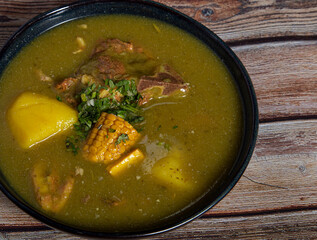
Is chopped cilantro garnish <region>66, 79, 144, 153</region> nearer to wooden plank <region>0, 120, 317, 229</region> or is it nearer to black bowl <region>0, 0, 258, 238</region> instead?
black bowl <region>0, 0, 258, 238</region>

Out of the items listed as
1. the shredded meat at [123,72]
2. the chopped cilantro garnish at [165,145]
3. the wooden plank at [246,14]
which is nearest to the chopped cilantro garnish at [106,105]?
the shredded meat at [123,72]

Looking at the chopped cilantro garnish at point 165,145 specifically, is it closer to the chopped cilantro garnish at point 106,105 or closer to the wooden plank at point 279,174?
the chopped cilantro garnish at point 106,105

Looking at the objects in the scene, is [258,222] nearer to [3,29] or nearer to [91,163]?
[91,163]

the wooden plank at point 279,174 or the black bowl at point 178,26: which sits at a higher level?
the black bowl at point 178,26

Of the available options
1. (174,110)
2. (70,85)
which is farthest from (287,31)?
(70,85)

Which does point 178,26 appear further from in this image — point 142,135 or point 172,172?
point 172,172

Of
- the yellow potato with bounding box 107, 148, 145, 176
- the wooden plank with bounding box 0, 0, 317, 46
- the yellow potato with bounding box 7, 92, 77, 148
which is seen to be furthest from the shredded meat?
the wooden plank with bounding box 0, 0, 317, 46
